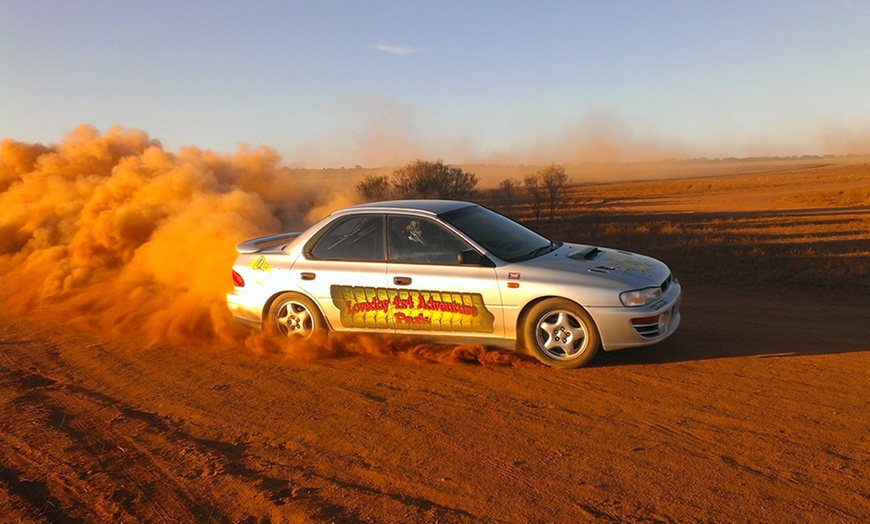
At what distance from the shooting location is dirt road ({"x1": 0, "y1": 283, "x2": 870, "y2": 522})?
374cm

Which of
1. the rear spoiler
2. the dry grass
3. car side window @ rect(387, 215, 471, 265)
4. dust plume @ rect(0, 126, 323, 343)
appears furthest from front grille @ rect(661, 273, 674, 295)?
the dry grass

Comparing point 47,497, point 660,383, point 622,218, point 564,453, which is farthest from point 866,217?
point 47,497

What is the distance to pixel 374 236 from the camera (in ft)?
22.6

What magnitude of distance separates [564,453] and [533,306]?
202 centimetres

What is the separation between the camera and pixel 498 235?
273 inches

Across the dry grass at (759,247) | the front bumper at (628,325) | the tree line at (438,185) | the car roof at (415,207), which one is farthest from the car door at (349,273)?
the tree line at (438,185)

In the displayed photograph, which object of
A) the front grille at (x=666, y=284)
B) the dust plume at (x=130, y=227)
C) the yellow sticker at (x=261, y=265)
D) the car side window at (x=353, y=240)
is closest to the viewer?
the front grille at (x=666, y=284)

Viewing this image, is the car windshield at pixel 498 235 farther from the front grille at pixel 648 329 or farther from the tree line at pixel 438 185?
the tree line at pixel 438 185

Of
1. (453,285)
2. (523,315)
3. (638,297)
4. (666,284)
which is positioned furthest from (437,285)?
(666,284)

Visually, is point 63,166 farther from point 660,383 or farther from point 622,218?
point 622,218

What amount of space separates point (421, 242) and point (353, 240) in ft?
2.43

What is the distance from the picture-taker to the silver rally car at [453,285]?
6.05 metres

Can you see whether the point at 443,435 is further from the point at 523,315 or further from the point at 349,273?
the point at 349,273

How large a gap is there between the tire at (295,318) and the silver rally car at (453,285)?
1 cm
